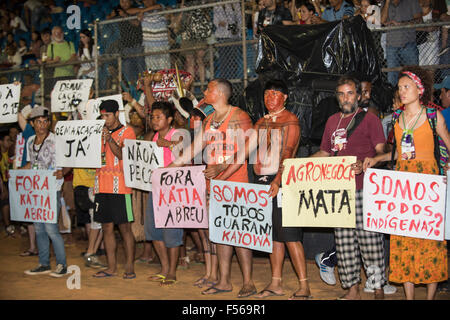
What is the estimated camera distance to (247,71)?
8.72 m

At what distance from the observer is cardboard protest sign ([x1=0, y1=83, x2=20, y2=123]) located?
9.38 metres

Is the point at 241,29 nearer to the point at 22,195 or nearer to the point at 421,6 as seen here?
the point at 421,6

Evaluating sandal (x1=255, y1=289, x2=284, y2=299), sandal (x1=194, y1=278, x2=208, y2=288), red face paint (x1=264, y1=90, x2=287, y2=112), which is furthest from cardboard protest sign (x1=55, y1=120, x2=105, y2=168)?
sandal (x1=255, y1=289, x2=284, y2=299)

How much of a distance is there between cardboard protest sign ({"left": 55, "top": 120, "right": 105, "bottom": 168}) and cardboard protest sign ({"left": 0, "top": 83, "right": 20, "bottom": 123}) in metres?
2.06

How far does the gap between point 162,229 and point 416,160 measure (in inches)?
124

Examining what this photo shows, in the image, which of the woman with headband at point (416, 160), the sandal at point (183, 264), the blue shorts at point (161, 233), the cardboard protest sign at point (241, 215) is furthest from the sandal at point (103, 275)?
the woman with headband at point (416, 160)

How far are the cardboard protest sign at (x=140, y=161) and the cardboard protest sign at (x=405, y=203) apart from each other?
273 centimetres

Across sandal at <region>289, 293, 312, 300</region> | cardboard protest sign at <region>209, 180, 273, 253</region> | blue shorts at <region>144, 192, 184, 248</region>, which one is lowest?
sandal at <region>289, 293, 312, 300</region>

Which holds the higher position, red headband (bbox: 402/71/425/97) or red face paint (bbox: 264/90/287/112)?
red headband (bbox: 402/71/425/97)

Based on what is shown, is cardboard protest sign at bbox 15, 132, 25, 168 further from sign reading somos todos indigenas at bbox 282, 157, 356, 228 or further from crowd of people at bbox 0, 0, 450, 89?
sign reading somos todos indigenas at bbox 282, 157, 356, 228

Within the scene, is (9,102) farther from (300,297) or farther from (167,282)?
(300,297)

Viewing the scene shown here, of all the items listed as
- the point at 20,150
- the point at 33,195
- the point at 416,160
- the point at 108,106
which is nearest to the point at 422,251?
the point at 416,160

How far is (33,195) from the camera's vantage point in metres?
7.65

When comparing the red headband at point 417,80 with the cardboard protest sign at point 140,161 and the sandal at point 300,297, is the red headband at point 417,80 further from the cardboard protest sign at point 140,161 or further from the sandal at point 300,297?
the cardboard protest sign at point 140,161
